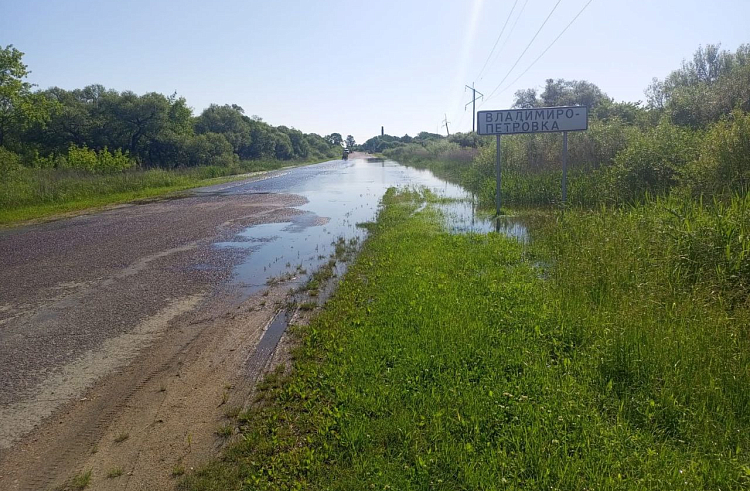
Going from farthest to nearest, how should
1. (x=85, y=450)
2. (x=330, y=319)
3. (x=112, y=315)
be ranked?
(x=112, y=315) < (x=330, y=319) < (x=85, y=450)

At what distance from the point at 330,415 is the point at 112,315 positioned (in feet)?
13.5

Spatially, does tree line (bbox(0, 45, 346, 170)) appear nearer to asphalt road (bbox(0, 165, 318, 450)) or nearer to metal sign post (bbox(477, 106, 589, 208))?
asphalt road (bbox(0, 165, 318, 450))

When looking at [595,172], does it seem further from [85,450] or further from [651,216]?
[85,450]

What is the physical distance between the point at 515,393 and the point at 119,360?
3959 mm

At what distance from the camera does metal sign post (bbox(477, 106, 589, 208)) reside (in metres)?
12.5

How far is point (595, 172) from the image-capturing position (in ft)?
48.7

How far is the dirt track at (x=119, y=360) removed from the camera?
332cm

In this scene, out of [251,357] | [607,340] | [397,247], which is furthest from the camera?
[397,247]

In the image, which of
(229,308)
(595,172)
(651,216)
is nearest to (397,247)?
(229,308)

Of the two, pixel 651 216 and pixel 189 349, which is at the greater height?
pixel 651 216

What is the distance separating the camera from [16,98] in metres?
29.8

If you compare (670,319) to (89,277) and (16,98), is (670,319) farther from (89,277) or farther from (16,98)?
(16,98)

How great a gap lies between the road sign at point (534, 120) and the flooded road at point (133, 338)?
9.24 ft

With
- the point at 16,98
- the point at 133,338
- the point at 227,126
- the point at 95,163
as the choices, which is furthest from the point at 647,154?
the point at 227,126
